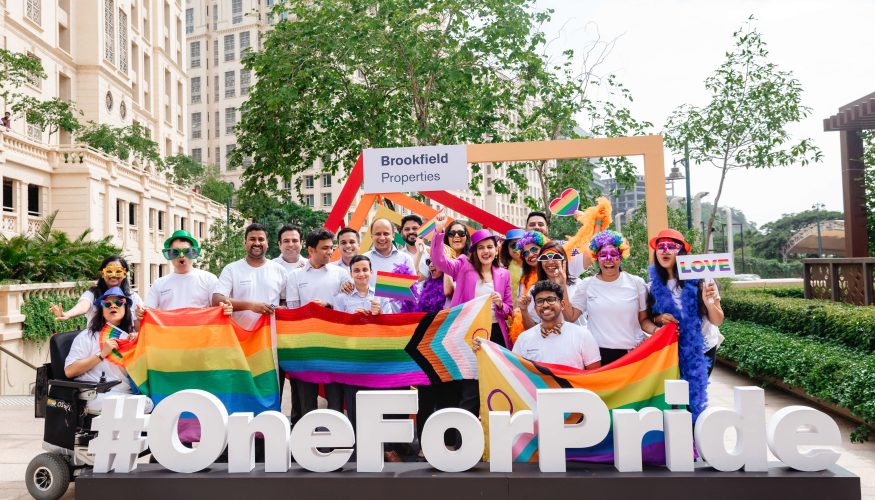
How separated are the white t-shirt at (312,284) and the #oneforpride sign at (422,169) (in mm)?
2323

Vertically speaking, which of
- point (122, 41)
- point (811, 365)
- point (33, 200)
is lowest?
point (811, 365)

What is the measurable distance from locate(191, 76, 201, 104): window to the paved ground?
88244 millimetres

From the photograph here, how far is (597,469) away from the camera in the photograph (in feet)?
15.3

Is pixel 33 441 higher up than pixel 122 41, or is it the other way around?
pixel 122 41

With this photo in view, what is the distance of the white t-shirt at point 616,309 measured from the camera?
5.30 meters

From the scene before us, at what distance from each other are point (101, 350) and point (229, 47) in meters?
93.1

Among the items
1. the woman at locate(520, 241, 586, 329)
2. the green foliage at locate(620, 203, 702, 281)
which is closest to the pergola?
the green foliage at locate(620, 203, 702, 281)

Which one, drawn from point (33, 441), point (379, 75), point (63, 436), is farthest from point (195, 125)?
point (63, 436)

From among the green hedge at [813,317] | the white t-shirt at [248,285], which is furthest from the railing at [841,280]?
the white t-shirt at [248,285]

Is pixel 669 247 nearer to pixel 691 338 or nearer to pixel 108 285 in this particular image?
pixel 691 338

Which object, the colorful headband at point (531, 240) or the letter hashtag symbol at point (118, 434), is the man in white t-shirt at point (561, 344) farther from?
the letter hashtag symbol at point (118, 434)

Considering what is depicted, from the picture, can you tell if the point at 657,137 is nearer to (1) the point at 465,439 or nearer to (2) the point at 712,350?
(2) the point at 712,350

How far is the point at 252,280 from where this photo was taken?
629cm

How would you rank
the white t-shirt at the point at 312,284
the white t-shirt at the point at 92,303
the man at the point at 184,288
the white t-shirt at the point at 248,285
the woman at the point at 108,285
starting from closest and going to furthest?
the white t-shirt at the point at 92,303
the woman at the point at 108,285
the man at the point at 184,288
the white t-shirt at the point at 248,285
the white t-shirt at the point at 312,284
